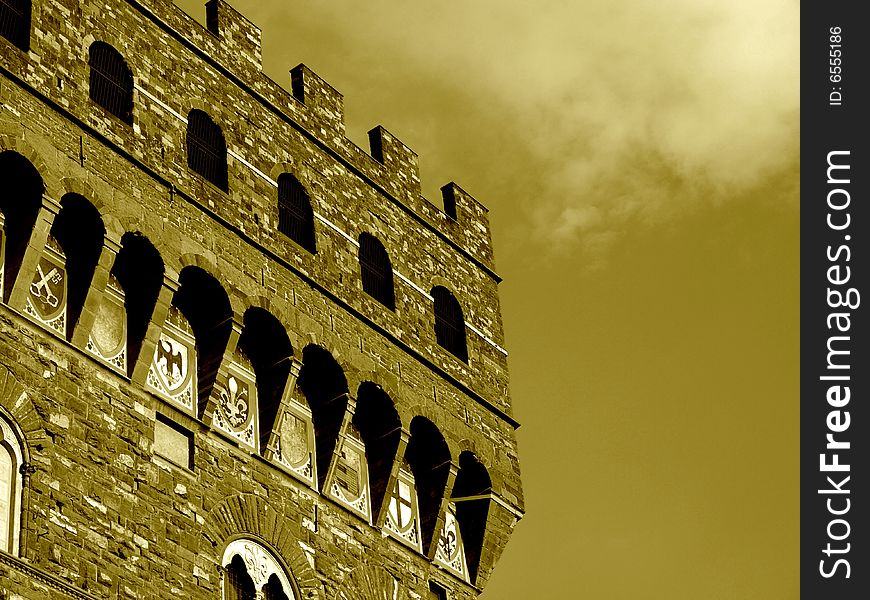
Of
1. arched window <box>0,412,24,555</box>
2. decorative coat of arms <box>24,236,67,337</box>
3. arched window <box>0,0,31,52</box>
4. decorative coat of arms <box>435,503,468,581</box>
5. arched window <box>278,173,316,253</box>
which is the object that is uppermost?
arched window <box>278,173,316,253</box>

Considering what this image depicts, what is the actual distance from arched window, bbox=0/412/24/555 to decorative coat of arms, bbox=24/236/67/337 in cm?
160

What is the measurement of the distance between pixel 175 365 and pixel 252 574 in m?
2.68

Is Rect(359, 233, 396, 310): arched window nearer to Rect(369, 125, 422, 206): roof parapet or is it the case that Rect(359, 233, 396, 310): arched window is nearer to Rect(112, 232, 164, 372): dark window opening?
Rect(369, 125, 422, 206): roof parapet

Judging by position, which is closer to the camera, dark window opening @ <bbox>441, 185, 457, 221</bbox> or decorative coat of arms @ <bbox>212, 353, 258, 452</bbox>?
decorative coat of arms @ <bbox>212, 353, 258, 452</bbox>

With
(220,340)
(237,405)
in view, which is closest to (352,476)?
(237,405)

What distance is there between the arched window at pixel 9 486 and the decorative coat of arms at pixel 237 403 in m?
3.52

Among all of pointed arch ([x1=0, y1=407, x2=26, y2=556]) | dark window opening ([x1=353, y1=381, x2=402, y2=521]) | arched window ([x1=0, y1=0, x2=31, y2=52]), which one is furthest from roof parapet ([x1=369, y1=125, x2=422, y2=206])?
pointed arch ([x1=0, y1=407, x2=26, y2=556])

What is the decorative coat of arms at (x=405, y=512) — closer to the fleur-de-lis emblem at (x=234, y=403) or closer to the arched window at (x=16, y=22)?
the fleur-de-lis emblem at (x=234, y=403)

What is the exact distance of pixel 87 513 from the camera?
75.0ft

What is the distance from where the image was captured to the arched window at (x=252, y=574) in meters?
24.8

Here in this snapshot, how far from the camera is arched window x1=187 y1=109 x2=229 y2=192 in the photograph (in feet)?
89.9

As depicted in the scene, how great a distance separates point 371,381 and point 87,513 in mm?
6173

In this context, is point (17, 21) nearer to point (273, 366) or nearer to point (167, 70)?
point (167, 70)

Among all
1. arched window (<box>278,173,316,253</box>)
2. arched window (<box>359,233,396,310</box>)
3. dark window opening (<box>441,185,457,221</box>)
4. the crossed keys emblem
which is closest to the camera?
the crossed keys emblem
